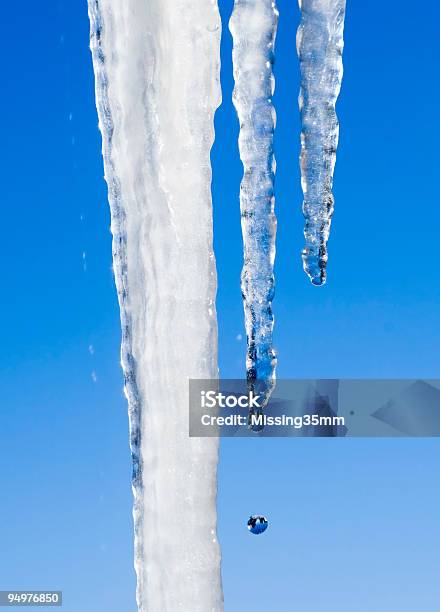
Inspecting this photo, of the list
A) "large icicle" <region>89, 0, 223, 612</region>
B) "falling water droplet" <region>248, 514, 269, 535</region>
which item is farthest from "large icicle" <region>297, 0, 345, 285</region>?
"falling water droplet" <region>248, 514, 269, 535</region>

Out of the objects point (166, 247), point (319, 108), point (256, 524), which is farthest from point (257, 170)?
point (256, 524)

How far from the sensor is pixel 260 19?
213cm

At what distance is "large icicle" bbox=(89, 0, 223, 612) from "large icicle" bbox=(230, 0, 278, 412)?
11 centimetres

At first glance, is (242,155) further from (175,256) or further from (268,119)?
(175,256)

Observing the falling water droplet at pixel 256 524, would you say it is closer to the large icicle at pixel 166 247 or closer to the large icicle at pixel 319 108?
the large icicle at pixel 166 247

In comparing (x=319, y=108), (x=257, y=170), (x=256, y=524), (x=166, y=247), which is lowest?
(x=256, y=524)

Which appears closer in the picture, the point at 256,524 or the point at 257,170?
the point at 257,170

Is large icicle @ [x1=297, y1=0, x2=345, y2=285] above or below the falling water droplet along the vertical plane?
above

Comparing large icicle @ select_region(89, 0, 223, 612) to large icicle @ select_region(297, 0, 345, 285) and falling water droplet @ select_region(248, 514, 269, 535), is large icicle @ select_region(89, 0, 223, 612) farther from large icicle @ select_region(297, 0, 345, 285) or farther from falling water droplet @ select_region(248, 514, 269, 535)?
falling water droplet @ select_region(248, 514, 269, 535)

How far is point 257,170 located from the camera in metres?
2.21

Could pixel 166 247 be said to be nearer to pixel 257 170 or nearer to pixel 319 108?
pixel 257 170

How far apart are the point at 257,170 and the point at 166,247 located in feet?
1.06

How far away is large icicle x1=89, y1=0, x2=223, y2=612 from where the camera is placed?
6.81 feet

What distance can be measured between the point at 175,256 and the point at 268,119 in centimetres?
43
